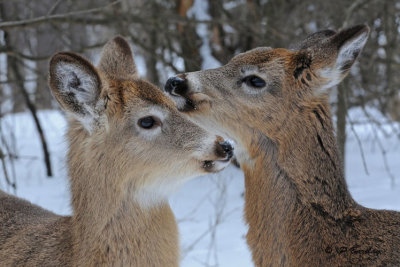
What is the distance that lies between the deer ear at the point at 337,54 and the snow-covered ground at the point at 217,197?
222 centimetres

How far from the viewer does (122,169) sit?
148 inches

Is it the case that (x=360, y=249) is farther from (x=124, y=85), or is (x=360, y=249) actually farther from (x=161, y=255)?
(x=124, y=85)

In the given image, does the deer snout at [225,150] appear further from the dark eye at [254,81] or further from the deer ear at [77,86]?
the deer ear at [77,86]

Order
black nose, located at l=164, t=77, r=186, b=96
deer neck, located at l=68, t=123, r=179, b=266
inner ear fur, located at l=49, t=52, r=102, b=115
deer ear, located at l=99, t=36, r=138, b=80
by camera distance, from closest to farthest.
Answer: inner ear fur, located at l=49, t=52, r=102, b=115, deer neck, located at l=68, t=123, r=179, b=266, black nose, located at l=164, t=77, r=186, b=96, deer ear, located at l=99, t=36, r=138, b=80

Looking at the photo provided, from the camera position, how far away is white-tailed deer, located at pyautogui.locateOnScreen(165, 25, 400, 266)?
11.7ft

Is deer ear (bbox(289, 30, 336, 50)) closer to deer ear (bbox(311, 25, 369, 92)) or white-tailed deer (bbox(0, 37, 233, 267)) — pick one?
deer ear (bbox(311, 25, 369, 92))

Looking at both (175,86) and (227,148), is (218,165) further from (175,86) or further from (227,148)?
(175,86)

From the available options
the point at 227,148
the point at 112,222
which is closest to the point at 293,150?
the point at 227,148

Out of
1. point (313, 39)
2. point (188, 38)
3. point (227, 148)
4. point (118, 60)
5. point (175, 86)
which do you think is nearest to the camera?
point (227, 148)

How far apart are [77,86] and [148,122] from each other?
52 cm

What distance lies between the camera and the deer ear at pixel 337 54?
3756 mm

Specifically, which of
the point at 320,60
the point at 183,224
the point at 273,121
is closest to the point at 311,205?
the point at 273,121

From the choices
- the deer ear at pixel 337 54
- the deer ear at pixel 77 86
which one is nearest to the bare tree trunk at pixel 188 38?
the deer ear at pixel 337 54

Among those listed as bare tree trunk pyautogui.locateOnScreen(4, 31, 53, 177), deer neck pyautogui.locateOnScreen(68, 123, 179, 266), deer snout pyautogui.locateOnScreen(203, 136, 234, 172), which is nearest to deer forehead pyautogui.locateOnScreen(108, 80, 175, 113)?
deer neck pyautogui.locateOnScreen(68, 123, 179, 266)
